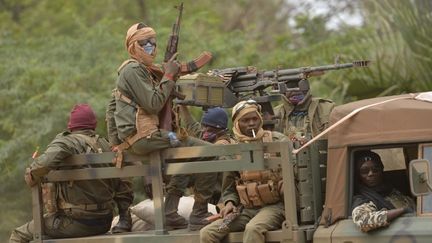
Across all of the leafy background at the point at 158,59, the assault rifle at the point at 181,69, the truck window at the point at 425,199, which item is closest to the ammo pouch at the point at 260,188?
the assault rifle at the point at 181,69

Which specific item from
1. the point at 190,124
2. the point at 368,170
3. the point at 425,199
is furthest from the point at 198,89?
the point at 425,199

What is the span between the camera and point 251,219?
7.08m

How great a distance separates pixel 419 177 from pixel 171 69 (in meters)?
2.09

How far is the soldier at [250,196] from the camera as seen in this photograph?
6.94 metres

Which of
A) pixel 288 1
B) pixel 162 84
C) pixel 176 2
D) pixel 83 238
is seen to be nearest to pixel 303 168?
pixel 162 84

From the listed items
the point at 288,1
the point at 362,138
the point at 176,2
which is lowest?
the point at 362,138

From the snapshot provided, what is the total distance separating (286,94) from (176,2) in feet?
27.6

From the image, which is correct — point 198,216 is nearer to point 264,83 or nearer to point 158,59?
point 264,83

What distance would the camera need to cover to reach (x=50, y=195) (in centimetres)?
798

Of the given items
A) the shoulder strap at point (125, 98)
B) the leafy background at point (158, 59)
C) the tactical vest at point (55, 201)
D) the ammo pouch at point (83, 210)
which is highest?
the leafy background at point (158, 59)

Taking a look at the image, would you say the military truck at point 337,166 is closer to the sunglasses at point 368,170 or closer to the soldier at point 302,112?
the sunglasses at point 368,170

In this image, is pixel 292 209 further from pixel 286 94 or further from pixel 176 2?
pixel 176 2

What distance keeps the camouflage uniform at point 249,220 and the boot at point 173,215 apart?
1.94 feet

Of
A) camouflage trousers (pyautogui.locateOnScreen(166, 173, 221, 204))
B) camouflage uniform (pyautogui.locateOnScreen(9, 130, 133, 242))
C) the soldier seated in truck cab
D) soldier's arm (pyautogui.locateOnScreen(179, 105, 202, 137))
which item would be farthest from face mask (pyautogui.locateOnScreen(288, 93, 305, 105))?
the soldier seated in truck cab
